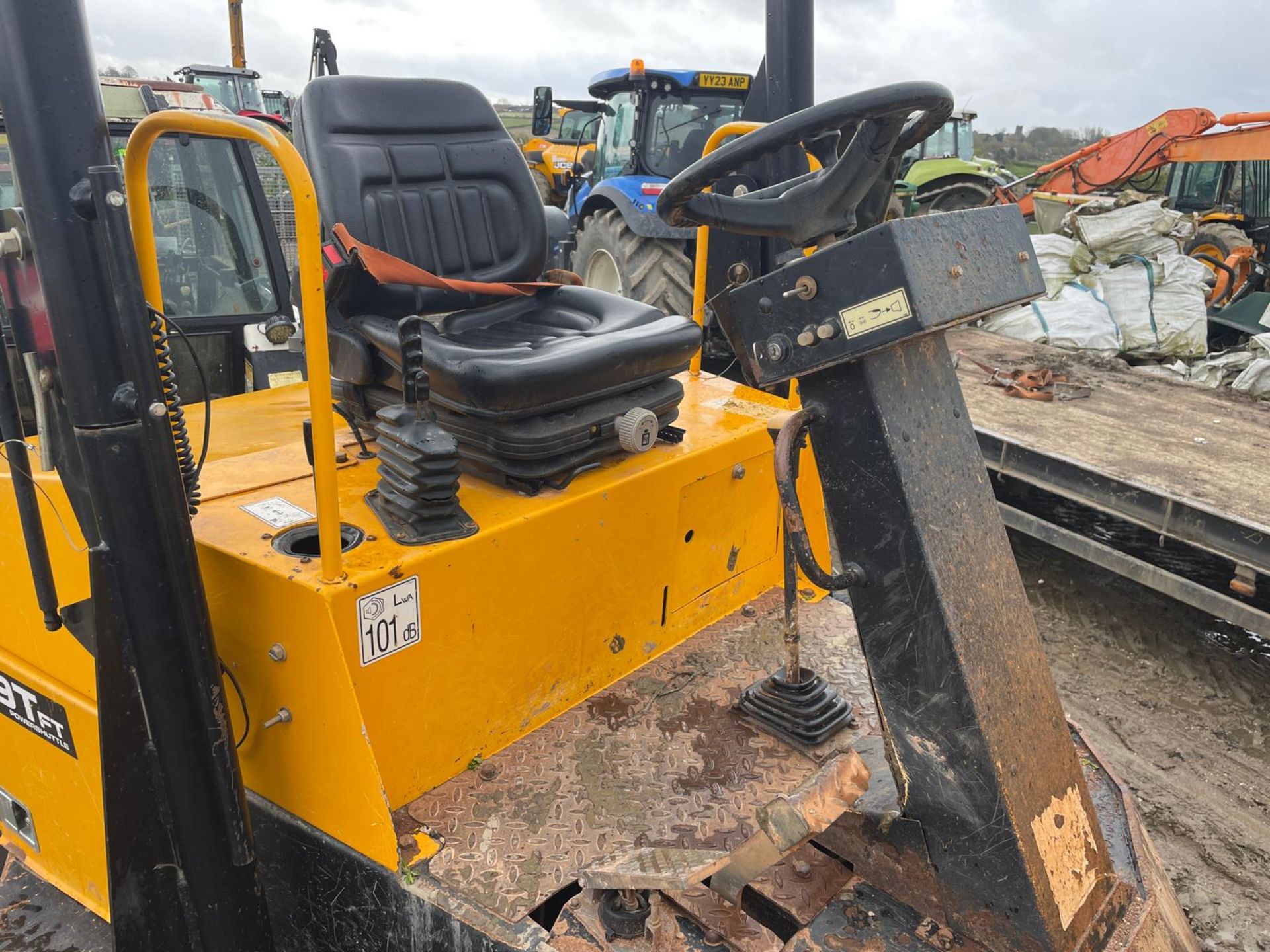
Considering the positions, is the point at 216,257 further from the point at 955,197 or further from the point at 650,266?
the point at 955,197

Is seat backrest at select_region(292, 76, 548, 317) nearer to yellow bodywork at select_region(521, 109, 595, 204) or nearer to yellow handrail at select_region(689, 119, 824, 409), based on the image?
yellow handrail at select_region(689, 119, 824, 409)

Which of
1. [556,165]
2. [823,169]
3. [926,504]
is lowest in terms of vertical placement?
[556,165]

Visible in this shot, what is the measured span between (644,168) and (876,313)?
655 centimetres

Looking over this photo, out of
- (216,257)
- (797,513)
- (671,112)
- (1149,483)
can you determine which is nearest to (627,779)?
(797,513)

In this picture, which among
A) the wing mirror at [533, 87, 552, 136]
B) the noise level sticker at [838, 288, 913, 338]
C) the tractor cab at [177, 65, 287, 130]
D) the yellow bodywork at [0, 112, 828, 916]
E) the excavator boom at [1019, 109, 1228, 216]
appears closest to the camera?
the noise level sticker at [838, 288, 913, 338]

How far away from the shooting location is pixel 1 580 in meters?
1.89

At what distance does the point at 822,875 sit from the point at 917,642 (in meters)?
0.56

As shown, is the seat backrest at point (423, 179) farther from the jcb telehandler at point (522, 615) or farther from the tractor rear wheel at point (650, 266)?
the tractor rear wheel at point (650, 266)

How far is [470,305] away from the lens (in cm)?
257

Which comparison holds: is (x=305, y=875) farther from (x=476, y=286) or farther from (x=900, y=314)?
(x=900, y=314)

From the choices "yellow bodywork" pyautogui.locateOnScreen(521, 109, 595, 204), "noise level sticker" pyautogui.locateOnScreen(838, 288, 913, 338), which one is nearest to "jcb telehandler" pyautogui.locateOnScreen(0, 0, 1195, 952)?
"noise level sticker" pyautogui.locateOnScreen(838, 288, 913, 338)

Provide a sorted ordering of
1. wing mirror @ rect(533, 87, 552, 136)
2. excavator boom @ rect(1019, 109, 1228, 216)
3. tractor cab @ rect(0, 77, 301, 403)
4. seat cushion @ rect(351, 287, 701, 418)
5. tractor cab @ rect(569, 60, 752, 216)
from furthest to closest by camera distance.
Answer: excavator boom @ rect(1019, 109, 1228, 216)
wing mirror @ rect(533, 87, 552, 136)
tractor cab @ rect(569, 60, 752, 216)
tractor cab @ rect(0, 77, 301, 403)
seat cushion @ rect(351, 287, 701, 418)

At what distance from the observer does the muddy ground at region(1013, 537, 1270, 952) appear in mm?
2705

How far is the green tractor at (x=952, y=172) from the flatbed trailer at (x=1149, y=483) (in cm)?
819
